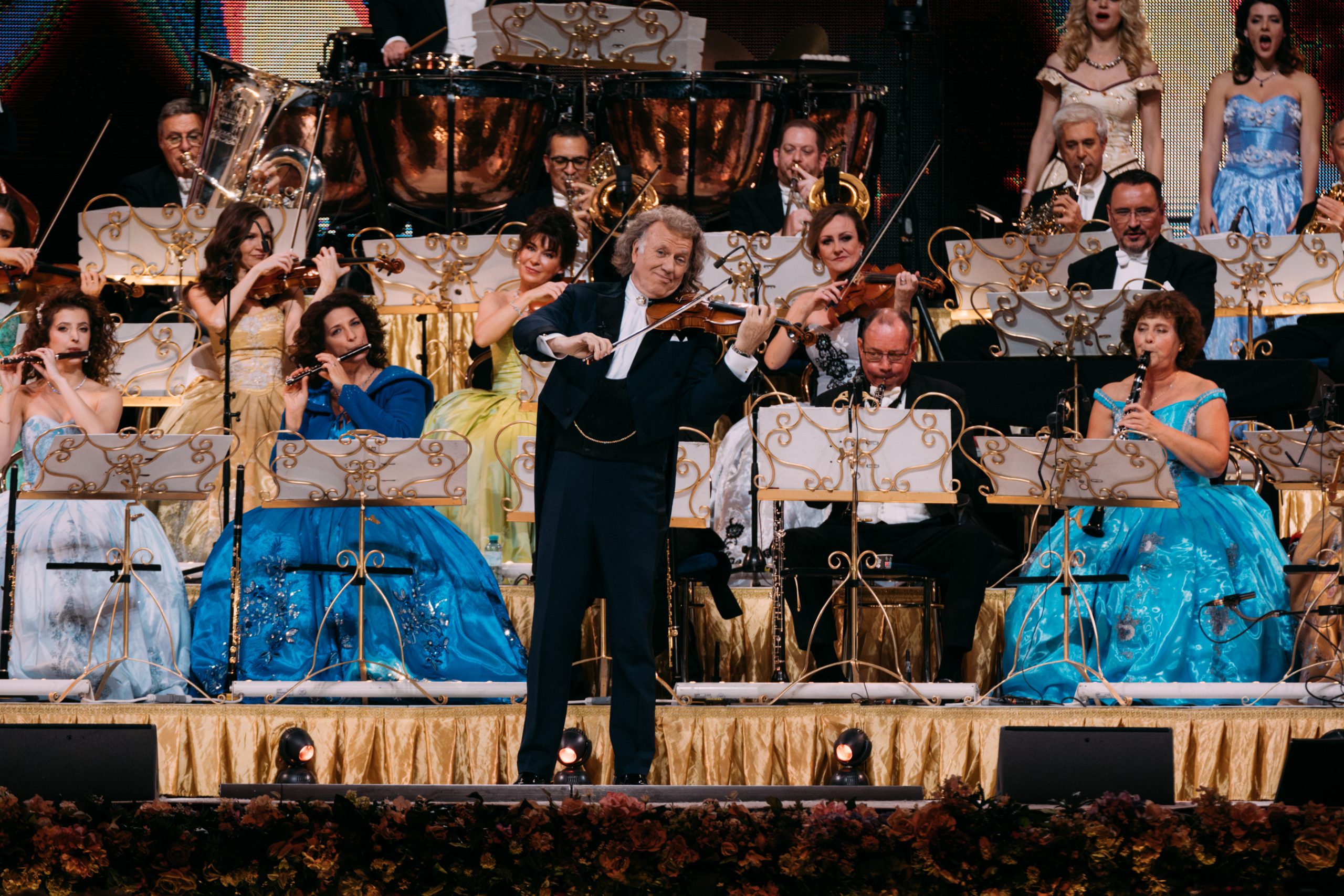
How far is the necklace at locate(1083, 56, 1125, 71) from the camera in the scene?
6.67 meters

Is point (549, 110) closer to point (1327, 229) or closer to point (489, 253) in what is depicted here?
point (489, 253)

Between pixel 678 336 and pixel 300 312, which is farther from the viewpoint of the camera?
pixel 300 312

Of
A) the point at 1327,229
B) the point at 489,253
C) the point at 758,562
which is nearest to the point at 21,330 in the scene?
the point at 489,253

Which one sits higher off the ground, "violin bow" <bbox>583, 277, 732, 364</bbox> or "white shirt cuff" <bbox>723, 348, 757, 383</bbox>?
"violin bow" <bbox>583, 277, 732, 364</bbox>

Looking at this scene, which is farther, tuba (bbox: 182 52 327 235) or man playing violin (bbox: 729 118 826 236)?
tuba (bbox: 182 52 327 235)

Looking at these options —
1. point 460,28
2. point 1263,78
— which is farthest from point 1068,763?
point 460,28

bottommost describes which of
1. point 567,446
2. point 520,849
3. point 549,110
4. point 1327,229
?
point 520,849

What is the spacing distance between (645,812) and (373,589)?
1.95 metres

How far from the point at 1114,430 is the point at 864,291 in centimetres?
100

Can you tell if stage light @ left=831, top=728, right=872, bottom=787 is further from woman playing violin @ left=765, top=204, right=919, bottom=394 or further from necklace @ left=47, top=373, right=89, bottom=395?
necklace @ left=47, top=373, right=89, bottom=395

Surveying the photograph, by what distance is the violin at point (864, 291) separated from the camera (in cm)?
523

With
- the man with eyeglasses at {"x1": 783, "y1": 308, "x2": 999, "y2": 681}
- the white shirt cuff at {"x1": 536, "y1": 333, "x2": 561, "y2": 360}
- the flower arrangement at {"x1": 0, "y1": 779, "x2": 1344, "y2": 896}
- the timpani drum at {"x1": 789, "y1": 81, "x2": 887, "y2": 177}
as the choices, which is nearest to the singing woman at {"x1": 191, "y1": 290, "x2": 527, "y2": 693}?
the man with eyeglasses at {"x1": 783, "y1": 308, "x2": 999, "y2": 681}

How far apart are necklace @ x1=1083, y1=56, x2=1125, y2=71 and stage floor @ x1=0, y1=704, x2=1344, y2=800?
10.7 feet

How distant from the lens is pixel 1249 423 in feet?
15.1
